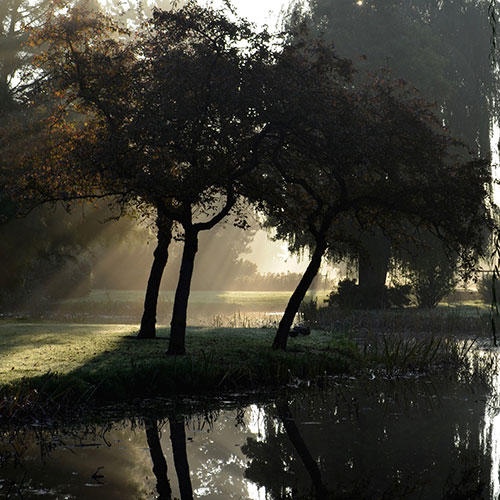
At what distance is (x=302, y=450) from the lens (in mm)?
9312

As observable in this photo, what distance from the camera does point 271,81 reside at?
14.2 meters

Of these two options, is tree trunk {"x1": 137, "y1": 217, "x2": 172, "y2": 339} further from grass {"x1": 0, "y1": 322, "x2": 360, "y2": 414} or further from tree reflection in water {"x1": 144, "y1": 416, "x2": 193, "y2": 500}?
tree reflection in water {"x1": 144, "y1": 416, "x2": 193, "y2": 500}

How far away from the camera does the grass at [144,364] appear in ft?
39.0

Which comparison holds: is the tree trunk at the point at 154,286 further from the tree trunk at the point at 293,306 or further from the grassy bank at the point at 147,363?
the tree trunk at the point at 293,306

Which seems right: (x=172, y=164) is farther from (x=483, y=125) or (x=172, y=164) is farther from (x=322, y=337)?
(x=483, y=125)

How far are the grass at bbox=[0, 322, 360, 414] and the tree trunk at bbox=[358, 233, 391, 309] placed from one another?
14.4 meters

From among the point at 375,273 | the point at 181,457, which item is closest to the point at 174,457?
the point at 181,457

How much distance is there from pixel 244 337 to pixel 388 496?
11.8 metres

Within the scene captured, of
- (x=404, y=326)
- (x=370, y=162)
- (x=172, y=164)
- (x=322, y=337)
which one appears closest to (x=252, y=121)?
(x=172, y=164)

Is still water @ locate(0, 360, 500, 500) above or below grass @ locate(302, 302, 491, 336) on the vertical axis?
below

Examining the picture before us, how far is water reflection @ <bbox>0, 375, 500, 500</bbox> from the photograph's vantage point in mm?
7539

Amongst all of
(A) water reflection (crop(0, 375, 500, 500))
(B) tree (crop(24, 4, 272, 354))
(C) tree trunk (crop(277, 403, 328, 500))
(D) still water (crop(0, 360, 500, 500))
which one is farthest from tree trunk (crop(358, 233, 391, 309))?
(C) tree trunk (crop(277, 403, 328, 500))

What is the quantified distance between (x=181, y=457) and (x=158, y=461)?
13.5 inches

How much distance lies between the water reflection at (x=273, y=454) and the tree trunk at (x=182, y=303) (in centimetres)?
340
